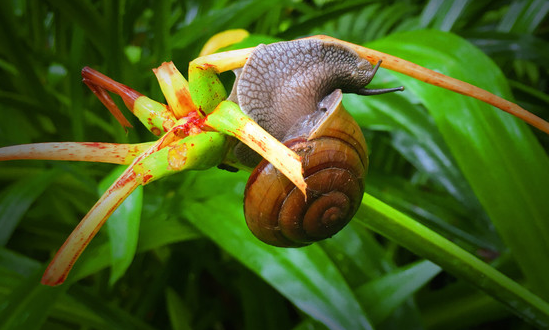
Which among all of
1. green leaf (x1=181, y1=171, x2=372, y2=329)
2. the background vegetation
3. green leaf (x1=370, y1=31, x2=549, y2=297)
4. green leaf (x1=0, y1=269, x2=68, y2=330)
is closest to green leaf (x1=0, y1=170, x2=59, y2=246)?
the background vegetation

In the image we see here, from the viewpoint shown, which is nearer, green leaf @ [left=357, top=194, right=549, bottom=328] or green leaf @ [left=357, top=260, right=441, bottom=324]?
green leaf @ [left=357, top=194, right=549, bottom=328]

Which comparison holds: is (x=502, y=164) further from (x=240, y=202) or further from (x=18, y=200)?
(x=18, y=200)

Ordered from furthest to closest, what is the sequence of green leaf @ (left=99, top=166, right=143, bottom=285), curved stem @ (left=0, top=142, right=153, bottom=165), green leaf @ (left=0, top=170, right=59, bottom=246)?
green leaf @ (left=0, top=170, right=59, bottom=246), green leaf @ (left=99, top=166, right=143, bottom=285), curved stem @ (left=0, top=142, right=153, bottom=165)

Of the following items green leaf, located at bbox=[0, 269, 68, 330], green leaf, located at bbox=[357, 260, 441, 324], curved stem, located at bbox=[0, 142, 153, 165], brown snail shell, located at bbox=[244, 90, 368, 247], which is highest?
curved stem, located at bbox=[0, 142, 153, 165]

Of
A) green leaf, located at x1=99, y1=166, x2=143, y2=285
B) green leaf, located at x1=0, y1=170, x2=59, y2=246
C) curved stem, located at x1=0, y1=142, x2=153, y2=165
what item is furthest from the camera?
green leaf, located at x1=0, y1=170, x2=59, y2=246

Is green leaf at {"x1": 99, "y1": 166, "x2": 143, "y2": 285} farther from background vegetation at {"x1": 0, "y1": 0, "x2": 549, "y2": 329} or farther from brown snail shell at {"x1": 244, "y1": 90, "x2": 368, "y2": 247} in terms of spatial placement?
brown snail shell at {"x1": 244, "y1": 90, "x2": 368, "y2": 247}

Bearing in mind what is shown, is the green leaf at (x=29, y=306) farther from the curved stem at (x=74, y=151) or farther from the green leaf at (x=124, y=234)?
the curved stem at (x=74, y=151)

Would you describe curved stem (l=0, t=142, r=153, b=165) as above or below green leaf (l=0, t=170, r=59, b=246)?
above

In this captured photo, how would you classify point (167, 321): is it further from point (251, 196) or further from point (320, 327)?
point (251, 196)
